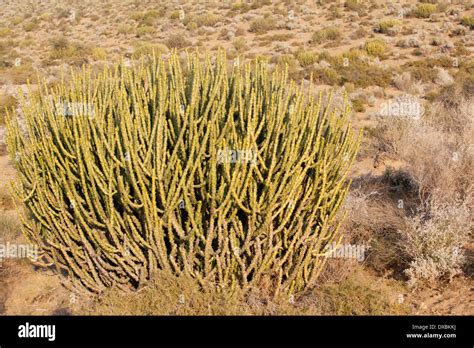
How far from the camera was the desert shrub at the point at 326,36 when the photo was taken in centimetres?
2170

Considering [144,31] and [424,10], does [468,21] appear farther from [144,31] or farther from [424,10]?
[144,31]

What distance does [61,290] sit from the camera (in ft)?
16.4

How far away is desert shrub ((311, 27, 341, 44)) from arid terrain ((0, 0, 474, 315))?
0.05 meters

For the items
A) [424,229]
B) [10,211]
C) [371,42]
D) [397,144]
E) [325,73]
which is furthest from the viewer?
[371,42]

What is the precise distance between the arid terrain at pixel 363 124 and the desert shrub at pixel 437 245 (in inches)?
0.7

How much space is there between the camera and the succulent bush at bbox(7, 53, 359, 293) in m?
4.06

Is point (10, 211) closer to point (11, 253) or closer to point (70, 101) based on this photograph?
point (11, 253)

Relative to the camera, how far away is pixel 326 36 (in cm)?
2194

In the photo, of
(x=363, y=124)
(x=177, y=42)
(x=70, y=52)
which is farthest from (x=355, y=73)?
(x=70, y=52)

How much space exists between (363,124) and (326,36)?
464 inches

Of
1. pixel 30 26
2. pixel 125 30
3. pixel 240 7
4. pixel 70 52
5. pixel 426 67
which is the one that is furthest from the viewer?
pixel 30 26

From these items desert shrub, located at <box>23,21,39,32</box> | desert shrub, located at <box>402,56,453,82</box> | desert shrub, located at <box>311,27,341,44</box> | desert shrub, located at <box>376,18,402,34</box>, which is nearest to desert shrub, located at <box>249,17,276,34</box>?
desert shrub, located at <box>311,27,341,44</box>

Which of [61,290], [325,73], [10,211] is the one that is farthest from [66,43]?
[61,290]
